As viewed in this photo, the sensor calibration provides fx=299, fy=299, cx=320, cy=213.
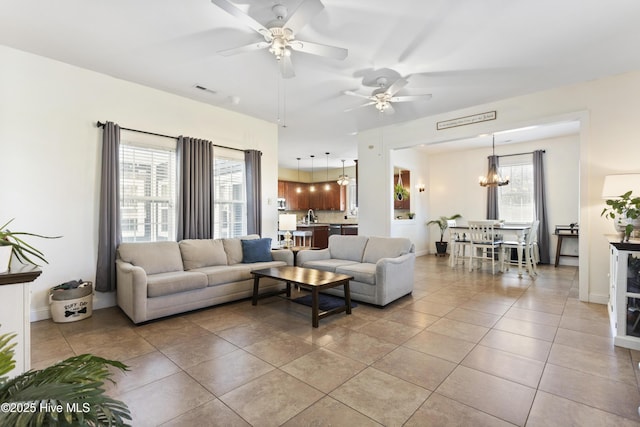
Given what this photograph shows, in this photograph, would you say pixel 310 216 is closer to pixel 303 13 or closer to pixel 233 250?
pixel 233 250

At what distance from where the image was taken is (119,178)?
12.6 ft

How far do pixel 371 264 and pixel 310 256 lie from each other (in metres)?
0.97

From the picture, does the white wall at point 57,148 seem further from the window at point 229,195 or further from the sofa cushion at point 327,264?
the sofa cushion at point 327,264

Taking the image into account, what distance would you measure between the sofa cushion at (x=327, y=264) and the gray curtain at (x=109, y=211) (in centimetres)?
253

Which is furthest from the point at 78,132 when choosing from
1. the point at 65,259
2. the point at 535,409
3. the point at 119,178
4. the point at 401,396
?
the point at 535,409

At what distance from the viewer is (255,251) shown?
4.54 meters

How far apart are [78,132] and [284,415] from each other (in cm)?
398

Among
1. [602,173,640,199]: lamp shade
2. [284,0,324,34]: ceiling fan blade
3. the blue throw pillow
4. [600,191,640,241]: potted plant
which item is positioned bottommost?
the blue throw pillow

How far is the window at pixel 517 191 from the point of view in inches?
288

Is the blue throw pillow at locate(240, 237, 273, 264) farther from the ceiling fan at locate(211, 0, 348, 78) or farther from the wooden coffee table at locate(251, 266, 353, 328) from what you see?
the ceiling fan at locate(211, 0, 348, 78)

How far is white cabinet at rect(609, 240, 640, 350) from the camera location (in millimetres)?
2619

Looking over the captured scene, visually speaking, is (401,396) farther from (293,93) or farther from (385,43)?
(293,93)

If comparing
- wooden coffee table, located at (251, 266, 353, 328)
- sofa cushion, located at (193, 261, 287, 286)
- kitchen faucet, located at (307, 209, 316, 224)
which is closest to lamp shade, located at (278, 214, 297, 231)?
sofa cushion, located at (193, 261, 287, 286)

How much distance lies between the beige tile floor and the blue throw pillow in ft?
2.72
